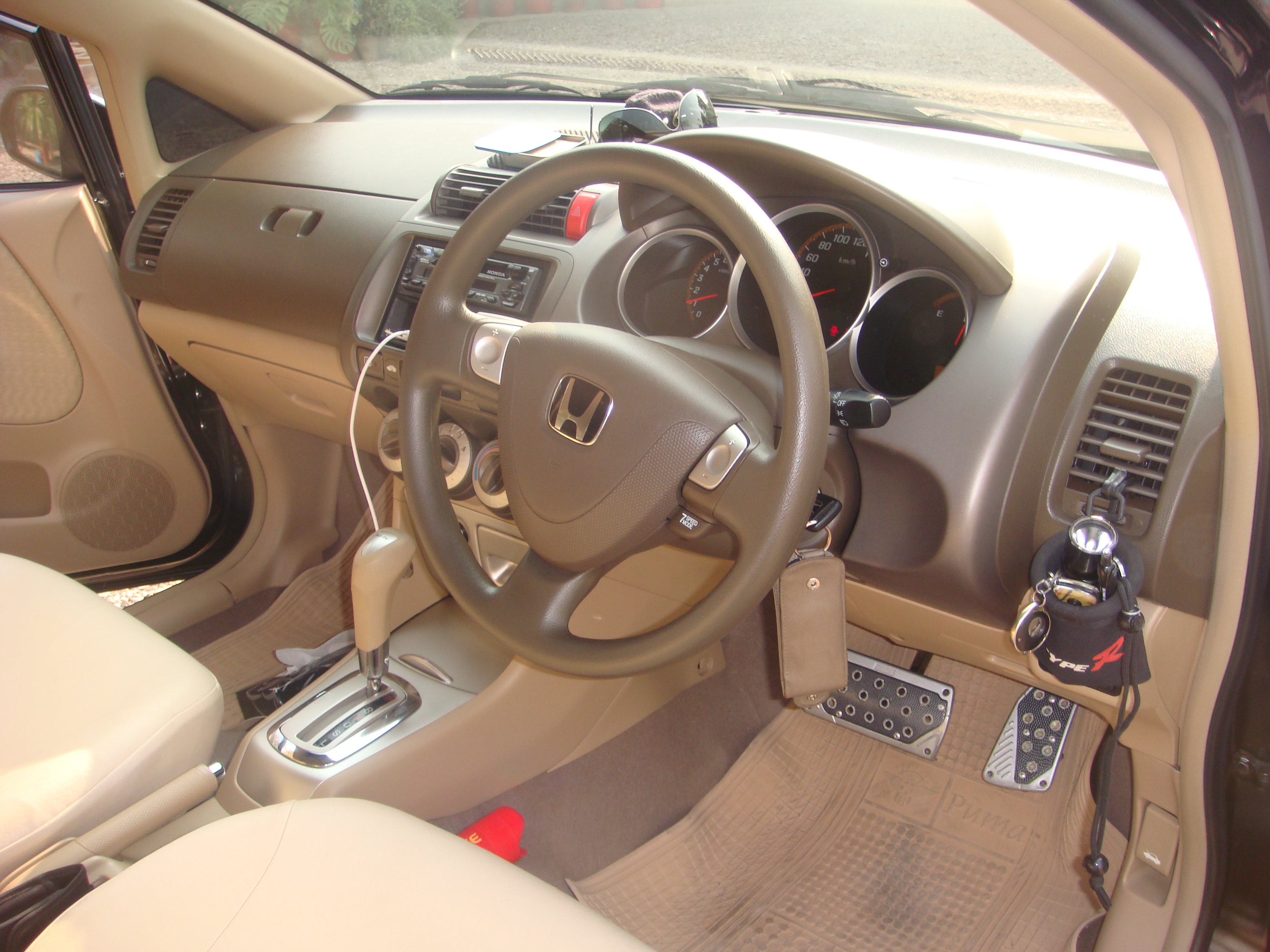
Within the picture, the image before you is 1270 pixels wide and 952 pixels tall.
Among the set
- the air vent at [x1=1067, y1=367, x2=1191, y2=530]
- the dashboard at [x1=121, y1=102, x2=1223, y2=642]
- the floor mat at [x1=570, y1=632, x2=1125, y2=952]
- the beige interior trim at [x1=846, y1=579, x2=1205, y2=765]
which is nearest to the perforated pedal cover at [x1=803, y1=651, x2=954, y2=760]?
the floor mat at [x1=570, y1=632, x2=1125, y2=952]

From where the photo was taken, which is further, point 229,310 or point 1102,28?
point 229,310

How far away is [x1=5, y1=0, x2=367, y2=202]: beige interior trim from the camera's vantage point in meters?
1.77

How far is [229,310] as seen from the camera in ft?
5.93

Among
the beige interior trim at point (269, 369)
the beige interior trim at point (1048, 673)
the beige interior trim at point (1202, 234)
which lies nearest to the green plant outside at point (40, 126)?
the beige interior trim at point (269, 369)

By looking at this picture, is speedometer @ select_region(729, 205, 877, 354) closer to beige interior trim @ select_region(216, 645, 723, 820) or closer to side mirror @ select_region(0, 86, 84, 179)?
beige interior trim @ select_region(216, 645, 723, 820)

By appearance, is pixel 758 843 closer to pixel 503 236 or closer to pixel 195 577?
pixel 503 236

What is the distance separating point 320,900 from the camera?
2.86ft

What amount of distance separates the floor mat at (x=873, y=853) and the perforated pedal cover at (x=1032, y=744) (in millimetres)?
19

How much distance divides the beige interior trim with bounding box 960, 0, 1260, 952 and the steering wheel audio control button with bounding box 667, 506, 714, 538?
0.50m

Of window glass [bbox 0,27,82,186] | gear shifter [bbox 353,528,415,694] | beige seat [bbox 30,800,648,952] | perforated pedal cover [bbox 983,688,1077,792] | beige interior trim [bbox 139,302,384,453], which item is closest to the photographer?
beige seat [bbox 30,800,648,952]

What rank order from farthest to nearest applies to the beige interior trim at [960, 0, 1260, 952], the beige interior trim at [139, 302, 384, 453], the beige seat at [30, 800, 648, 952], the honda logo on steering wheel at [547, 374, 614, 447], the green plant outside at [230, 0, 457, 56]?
the green plant outside at [230, 0, 457, 56] → the beige interior trim at [139, 302, 384, 453] → the honda logo on steering wheel at [547, 374, 614, 447] → the beige seat at [30, 800, 648, 952] → the beige interior trim at [960, 0, 1260, 952]

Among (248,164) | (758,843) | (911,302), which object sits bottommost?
(758,843)

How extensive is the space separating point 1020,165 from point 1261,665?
744 mm

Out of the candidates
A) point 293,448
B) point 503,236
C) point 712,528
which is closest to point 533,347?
point 503,236
